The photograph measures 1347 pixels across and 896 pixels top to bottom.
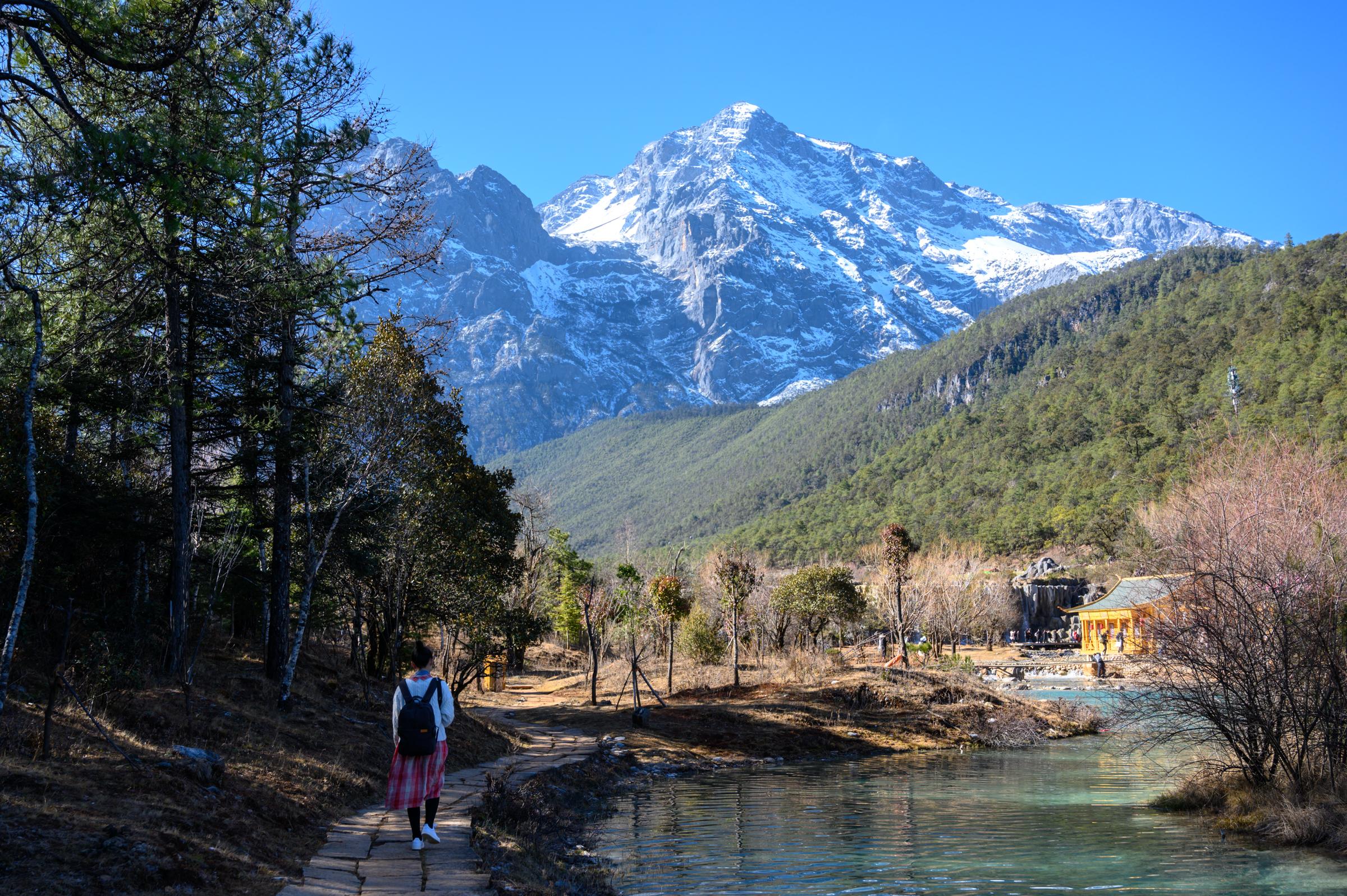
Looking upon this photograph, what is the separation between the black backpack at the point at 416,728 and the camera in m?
7.77

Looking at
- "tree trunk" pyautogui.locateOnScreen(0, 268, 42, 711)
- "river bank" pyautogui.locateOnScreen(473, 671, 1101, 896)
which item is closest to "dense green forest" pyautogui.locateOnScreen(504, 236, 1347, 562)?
"river bank" pyautogui.locateOnScreen(473, 671, 1101, 896)

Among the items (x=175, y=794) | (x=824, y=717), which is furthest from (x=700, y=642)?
(x=175, y=794)

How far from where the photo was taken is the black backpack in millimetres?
7770

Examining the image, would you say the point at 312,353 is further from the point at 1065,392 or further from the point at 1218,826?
the point at 1065,392

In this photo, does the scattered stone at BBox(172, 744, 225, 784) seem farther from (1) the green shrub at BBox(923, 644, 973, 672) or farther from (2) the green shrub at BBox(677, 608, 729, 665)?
(2) the green shrub at BBox(677, 608, 729, 665)

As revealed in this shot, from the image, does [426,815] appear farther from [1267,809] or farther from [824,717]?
[824,717]

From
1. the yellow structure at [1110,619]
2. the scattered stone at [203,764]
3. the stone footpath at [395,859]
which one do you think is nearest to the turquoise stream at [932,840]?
the stone footpath at [395,859]

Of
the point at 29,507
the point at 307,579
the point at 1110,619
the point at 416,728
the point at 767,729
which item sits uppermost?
the point at 29,507

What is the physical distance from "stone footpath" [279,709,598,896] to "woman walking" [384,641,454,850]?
365 mm

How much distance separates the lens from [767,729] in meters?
23.4

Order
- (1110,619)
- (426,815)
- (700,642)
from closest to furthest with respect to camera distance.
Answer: (426,815)
(700,642)
(1110,619)

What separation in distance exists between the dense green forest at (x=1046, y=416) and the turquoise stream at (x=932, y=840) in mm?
32960

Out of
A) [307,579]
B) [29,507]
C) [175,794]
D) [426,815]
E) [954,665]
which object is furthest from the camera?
[954,665]

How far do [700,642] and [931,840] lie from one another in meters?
25.3
